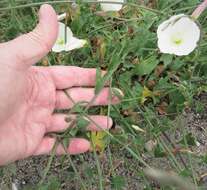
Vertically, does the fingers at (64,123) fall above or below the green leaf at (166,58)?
below

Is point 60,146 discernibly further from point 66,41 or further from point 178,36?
point 178,36

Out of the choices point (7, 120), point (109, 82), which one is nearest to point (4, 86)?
point (7, 120)

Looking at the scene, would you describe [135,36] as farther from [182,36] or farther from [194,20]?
[194,20]

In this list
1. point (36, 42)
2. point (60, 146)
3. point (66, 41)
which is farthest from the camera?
point (66, 41)

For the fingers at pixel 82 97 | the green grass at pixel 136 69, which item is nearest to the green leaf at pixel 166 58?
the green grass at pixel 136 69

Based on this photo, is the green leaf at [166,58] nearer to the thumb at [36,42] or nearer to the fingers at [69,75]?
the fingers at [69,75]

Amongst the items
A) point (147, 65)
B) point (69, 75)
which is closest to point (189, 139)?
point (147, 65)

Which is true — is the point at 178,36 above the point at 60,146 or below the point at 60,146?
above
